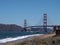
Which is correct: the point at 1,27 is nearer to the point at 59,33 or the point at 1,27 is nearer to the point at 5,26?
the point at 5,26

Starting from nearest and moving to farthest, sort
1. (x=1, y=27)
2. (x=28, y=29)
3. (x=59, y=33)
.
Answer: (x=59, y=33)
(x=28, y=29)
(x=1, y=27)

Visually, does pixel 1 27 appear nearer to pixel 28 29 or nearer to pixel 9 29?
pixel 9 29

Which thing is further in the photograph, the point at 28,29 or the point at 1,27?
the point at 1,27

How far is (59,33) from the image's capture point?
34125 millimetres

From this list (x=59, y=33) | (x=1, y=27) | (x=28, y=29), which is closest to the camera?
(x=59, y=33)

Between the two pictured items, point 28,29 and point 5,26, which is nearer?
point 28,29

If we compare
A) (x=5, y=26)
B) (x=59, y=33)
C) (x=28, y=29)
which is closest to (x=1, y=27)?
(x=5, y=26)

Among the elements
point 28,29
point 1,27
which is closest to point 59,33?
point 28,29

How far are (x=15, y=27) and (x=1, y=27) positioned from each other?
13.5 metres

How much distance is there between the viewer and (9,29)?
529ft

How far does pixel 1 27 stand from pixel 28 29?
2532 cm

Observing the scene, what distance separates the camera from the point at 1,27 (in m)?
159

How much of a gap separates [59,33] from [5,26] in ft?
430

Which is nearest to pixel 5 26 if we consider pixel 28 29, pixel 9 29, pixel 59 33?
pixel 9 29
